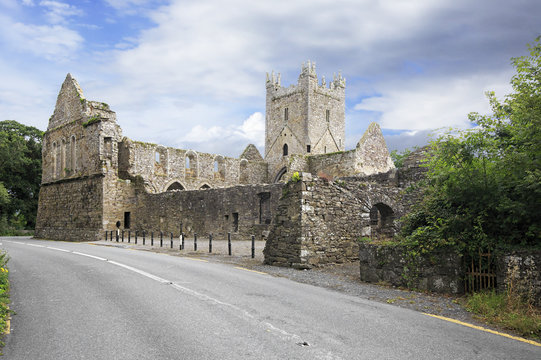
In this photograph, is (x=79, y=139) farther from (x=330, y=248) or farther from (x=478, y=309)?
(x=478, y=309)

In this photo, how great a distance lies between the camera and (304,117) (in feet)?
198

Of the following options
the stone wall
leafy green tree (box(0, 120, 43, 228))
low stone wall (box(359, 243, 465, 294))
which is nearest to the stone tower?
leafy green tree (box(0, 120, 43, 228))

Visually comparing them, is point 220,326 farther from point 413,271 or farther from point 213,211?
point 213,211

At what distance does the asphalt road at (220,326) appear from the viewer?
491 centimetres

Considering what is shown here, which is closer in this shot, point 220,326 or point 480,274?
point 220,326

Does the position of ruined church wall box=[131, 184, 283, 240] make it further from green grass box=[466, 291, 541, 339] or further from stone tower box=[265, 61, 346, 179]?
stone tower box=[265, 61, 346, 179]

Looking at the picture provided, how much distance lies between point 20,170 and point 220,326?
4716 cm

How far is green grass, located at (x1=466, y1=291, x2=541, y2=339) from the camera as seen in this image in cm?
603

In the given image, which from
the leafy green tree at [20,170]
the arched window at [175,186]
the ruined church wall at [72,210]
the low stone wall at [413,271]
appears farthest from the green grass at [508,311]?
the leafy green tree at [20,170]

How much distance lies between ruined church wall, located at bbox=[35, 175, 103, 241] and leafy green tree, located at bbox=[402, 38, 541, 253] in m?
25.5

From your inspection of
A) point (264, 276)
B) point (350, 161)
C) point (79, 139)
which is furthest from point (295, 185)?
point (79, 139)

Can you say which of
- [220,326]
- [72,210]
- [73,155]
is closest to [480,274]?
[220,326]

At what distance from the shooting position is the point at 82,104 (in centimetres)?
3275

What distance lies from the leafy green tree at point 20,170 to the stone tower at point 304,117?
92.0ft
